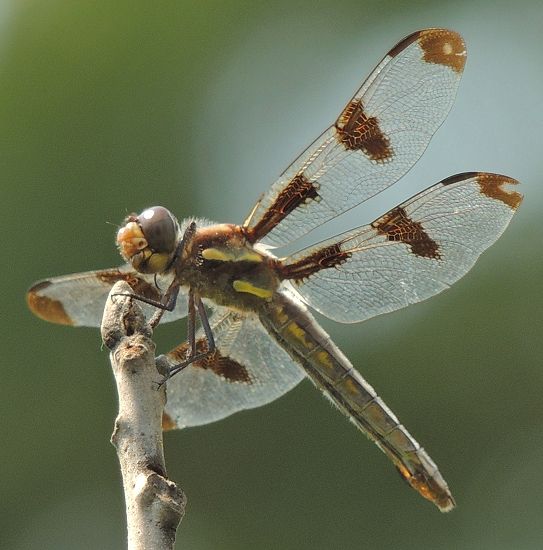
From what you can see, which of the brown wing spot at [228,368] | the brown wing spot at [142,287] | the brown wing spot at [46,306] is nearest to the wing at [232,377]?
the brown wing spot at [228,368]

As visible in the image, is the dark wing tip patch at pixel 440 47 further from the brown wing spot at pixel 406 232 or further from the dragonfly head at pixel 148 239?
the dragonfly head at pixel 148 239

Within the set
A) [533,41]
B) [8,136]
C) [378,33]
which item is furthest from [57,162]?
[533,41]

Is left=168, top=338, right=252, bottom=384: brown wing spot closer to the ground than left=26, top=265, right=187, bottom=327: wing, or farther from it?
closer to the ground

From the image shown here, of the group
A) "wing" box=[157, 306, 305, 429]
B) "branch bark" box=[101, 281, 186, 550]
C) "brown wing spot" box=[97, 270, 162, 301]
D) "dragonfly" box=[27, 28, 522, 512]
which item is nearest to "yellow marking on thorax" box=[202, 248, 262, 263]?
"dragonfly" box=[27, 28, 522, 512]

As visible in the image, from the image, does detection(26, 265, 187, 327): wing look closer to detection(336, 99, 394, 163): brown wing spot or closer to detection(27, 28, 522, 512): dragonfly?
detection(27, 28, 522, 512): dragonfly

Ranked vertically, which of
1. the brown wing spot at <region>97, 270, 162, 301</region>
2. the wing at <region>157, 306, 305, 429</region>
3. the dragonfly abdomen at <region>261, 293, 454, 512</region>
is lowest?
the dragonfly abdomen at <region>261, 293, 454, 512</region>

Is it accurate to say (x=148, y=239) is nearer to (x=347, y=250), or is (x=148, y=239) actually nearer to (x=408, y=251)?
(x=347, y=250)
